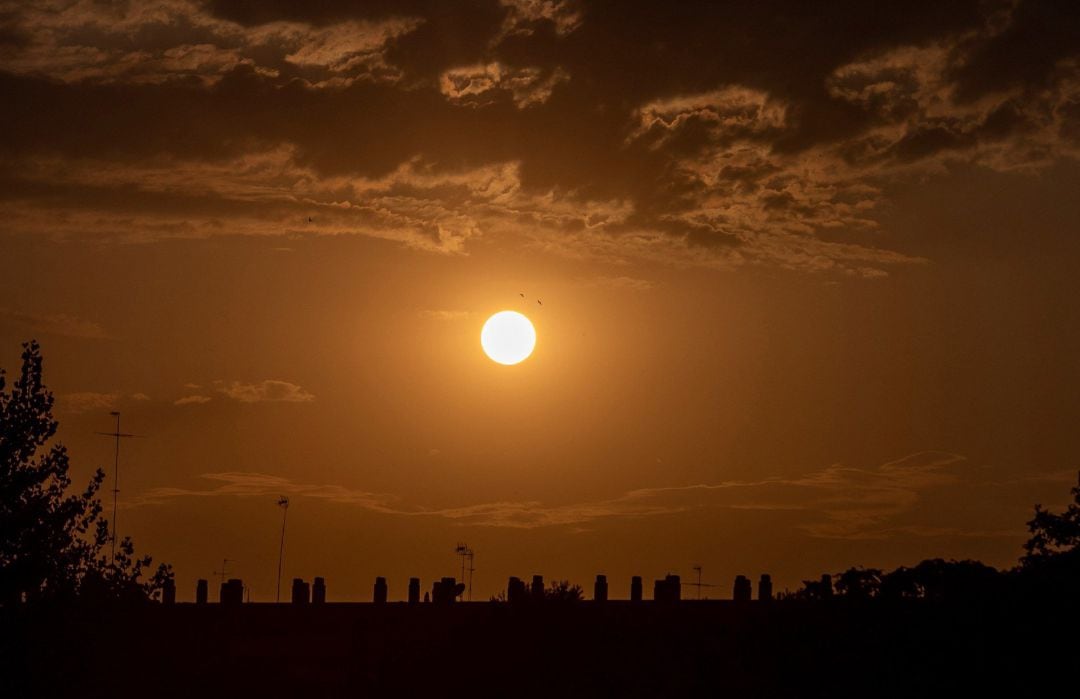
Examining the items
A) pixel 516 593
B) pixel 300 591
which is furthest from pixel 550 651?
pixel 300 591

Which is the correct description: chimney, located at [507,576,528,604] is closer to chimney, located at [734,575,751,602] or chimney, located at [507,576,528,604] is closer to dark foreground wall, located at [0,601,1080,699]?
dark foreground wall, located at [0,601,1080,699]

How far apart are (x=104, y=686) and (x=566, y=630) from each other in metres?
12.2

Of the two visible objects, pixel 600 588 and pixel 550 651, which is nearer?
pixel 550 651

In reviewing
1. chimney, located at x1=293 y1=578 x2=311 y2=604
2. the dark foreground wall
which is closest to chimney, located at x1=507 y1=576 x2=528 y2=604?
the dark foreground wall

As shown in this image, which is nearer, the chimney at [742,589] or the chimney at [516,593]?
the chimney at [516,593]

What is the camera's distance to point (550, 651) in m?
41.2

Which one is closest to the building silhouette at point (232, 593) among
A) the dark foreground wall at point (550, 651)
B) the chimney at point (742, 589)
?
the dark foreground wall at point (550, 651)

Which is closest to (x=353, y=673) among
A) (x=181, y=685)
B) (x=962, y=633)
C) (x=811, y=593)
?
(x=181, y=685)

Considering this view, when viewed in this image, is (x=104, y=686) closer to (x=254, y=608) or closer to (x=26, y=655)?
(x=26, y=655)

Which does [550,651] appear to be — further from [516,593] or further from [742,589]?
[742,589]

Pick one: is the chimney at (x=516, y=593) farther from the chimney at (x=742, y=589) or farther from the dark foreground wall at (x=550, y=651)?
the chimney at (x=742, y=589)

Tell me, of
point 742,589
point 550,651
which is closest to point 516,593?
point 550,651

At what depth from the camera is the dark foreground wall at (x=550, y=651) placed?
114ft

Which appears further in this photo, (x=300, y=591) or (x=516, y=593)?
(x=300, y=591)
